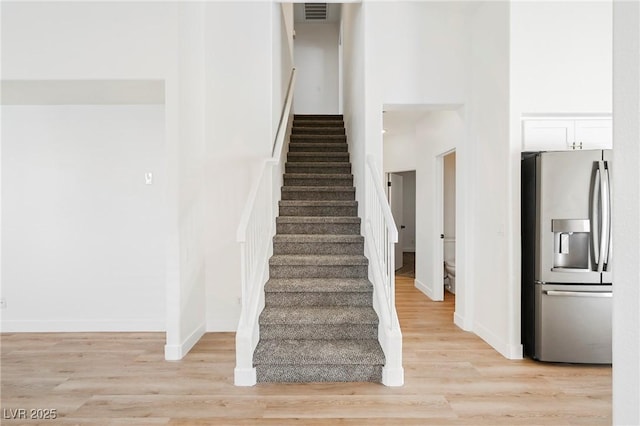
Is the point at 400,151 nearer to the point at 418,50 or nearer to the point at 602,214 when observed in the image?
A: the point at 418,50

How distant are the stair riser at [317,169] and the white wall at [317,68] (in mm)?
3761

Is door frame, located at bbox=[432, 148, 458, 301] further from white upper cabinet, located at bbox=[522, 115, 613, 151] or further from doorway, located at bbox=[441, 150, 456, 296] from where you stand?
white upper cabinet, located at bbox=[522, 115, 613, 151]

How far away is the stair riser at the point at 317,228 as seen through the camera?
13.6 feet

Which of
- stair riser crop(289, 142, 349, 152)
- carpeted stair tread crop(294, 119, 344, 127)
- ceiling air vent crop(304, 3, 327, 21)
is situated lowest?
stair riser crop(289, 142, 349, 152)

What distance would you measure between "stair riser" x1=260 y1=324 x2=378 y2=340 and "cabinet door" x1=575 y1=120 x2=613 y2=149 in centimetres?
255

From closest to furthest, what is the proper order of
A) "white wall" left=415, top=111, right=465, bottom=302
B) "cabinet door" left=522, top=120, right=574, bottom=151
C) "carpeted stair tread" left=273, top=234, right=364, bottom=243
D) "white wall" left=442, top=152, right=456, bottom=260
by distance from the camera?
"cabinet door" left=522, top=120, right=574, bottom=151
"carpeted stair tread" left=273, top=234, right=364, bottom=243
"white wall" left=415, top=111, right=465, bottom=302
"white wall" left=442, top=152, right=456, bottom=260

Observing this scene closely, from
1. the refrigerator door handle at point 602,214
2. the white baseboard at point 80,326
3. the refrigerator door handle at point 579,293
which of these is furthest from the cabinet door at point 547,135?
the white baseboard at point 80,326

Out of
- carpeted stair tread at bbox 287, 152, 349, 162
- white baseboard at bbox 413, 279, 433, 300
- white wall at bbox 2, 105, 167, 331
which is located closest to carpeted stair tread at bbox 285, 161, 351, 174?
carpeted stair tread at bbox 287, 152, 349, 162

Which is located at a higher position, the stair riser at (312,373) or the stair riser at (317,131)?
the stair riser at (317,131)

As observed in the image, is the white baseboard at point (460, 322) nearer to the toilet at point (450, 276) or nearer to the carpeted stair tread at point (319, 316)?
the carpeted stair tread at point (319, 316)

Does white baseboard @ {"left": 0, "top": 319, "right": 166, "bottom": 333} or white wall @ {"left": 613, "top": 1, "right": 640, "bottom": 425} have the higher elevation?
white wall @ {"left": 613, "top": 1, "right": 640, "bottom": 425}

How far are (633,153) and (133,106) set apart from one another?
14.3 ft

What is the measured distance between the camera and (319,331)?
3.18m

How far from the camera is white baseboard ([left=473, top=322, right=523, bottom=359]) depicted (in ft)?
11.0
